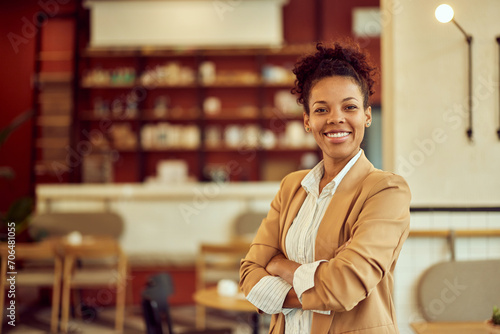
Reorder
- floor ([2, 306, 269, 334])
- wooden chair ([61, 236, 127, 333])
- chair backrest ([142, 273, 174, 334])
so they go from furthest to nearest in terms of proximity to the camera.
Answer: floor ([2, 306, 269, 334]), wooden chair ([61, 236, 127, 333]), chair backrest ([142, 273, 174, 334])

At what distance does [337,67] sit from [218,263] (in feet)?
12.8

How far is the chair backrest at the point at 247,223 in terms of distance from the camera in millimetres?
5188

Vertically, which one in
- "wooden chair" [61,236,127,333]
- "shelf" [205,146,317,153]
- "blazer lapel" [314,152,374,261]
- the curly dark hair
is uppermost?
the curly dark hair

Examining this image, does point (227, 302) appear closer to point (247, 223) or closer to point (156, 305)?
point (156, 305)

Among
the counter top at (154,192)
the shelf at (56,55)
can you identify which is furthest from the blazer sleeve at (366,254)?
the shelf at (56,55)

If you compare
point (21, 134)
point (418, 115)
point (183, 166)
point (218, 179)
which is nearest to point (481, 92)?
point (418, 115)

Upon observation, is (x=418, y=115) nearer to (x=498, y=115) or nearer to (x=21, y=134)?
(x=498, y=115)

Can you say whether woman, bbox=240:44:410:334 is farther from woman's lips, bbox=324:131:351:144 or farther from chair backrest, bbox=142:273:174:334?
chair backrest, bbox=142:273:174:334

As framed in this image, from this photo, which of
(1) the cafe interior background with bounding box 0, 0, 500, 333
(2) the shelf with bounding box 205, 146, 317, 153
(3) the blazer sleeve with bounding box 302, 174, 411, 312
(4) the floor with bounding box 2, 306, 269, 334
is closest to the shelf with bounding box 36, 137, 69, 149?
(1) the cafe interior background with bounding box 0, 0, 500, 333

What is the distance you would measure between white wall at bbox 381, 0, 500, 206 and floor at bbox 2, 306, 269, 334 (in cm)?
235

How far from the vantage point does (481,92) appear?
2.53 m

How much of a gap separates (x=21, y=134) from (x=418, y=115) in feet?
20.2

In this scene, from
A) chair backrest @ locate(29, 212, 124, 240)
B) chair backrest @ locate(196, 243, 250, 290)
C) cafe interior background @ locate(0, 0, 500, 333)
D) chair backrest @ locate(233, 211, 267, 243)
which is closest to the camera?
chair backrest @ locate(196, 243, 250, 290)

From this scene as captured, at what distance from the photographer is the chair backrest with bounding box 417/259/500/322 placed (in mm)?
2463
